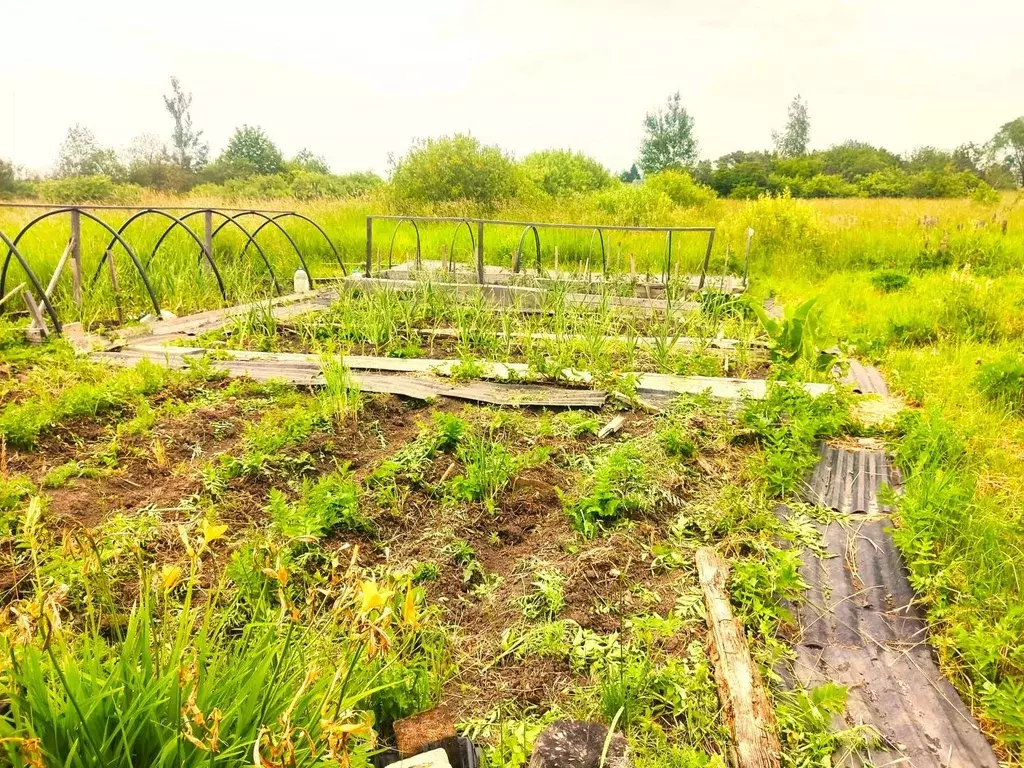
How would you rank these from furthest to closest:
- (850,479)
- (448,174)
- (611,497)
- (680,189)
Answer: (680,189)
(448,174)
(850,479)
(611,497)

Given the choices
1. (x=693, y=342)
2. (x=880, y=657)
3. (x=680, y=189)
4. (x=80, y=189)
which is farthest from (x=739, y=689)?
(x=80, y=189)

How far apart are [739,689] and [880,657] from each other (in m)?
0.64

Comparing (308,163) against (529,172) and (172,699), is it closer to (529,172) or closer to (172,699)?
(529,172)

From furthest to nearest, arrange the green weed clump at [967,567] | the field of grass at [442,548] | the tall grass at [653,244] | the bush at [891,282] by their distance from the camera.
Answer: the tall grass at [653,244] → the bush at [891,282] → the green weed clump at [967,567] → the field of grass at [442,548]

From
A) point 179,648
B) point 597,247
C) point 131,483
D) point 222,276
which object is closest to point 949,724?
point 179,648

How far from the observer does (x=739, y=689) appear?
6.45 ft

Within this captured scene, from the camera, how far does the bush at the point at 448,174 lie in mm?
19266

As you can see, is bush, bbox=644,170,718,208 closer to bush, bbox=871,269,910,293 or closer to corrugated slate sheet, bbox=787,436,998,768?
bush, bbox=871,269,910,293

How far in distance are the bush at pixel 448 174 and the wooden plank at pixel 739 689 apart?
17.6 meters

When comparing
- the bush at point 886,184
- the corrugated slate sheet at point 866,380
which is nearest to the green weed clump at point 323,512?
the corrugated slate sheet at point 866,380

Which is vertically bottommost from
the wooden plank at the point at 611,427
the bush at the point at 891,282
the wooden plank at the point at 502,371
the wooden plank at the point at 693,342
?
the wooden plank at the point at 611,427

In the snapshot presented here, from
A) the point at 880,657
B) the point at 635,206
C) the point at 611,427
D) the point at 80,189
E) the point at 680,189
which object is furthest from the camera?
the point at 80,189

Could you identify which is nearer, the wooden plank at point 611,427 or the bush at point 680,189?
the wooden plank at point 611,427

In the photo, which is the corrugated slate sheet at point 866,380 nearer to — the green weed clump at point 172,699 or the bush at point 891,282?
the bush at point 891,282
